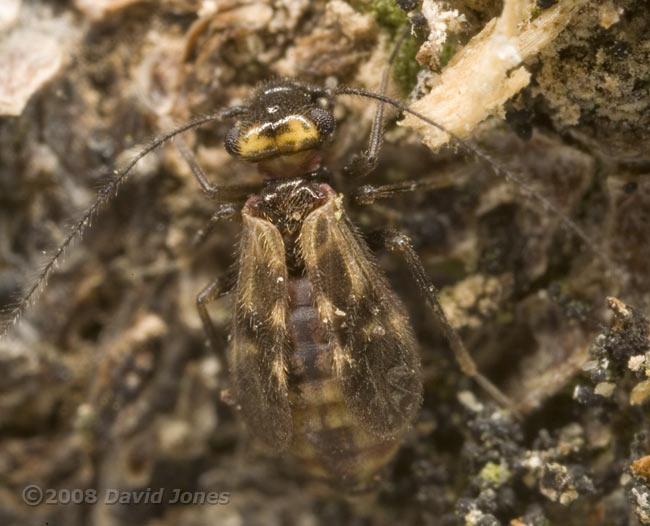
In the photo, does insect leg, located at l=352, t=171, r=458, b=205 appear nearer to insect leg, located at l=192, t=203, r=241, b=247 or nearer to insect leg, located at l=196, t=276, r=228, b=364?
insect leg, located at l=192, t=203, r=241, b=247

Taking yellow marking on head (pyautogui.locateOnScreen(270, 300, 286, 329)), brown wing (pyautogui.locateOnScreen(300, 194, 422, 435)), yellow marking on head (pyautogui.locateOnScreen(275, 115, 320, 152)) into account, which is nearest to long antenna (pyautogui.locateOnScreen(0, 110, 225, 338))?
yellow marking on head (pyautogui.locateOnScreen(275, 115, 320, 152))

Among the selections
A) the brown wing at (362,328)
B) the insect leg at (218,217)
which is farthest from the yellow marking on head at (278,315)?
the insect leg at (218,217)

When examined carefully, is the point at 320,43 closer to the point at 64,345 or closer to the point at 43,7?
the point at 43,7

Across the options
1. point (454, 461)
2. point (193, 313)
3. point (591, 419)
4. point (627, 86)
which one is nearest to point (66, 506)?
point (193, 313)

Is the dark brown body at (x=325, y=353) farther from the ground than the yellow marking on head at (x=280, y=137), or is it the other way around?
the yellow marking on head at (x=280, y=137)

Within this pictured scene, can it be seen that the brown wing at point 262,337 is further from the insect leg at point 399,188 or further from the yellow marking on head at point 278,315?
the insect leg at point 399,188

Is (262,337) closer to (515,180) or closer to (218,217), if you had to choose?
(218,217)
